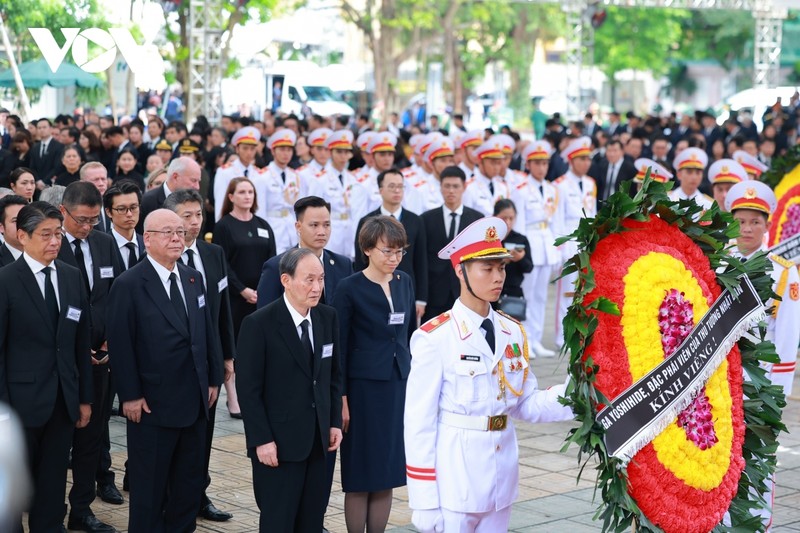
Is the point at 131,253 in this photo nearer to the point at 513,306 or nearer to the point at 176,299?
the point at 176,299

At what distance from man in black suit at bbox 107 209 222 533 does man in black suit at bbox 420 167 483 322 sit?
3874mm

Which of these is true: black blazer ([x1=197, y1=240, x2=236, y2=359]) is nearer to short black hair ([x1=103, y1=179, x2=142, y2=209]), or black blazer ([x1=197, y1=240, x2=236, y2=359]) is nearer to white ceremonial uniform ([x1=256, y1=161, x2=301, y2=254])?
short black hair ([x1=103, y1=179, x2=142, y2=209])

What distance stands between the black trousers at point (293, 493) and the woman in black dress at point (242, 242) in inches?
143

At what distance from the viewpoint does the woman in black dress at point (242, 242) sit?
31.7 feet

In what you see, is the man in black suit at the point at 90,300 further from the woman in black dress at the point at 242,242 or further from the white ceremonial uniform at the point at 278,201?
the white ceremonial uniform at the point at 278,201

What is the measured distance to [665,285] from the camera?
5199 mm

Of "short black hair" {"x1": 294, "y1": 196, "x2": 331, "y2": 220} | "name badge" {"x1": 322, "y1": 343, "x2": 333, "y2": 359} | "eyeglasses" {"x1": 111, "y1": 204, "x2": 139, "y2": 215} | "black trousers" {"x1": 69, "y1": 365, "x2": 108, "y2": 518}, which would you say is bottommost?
"black trousers" {"x1": 69, "y1": 365, "x2": 108, "y2": 518}

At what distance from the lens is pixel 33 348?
6.53 meters

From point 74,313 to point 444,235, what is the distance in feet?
14.7

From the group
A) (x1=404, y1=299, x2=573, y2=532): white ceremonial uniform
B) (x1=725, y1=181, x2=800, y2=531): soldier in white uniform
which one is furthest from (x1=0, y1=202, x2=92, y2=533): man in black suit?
(x1=725, y1=181, x2=800, y2=531): soldier in white uniform

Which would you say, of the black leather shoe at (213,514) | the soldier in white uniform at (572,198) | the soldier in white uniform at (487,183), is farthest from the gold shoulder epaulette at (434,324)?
the soldier in white uniform at (572,198)

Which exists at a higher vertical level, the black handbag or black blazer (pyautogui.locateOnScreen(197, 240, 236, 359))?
black blazer (pyautogui.locateOnScreen(197, 240, 236, 359))

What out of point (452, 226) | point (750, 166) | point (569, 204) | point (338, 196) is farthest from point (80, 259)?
point (750, 166)

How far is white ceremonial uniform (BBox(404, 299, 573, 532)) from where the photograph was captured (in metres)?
5.20
